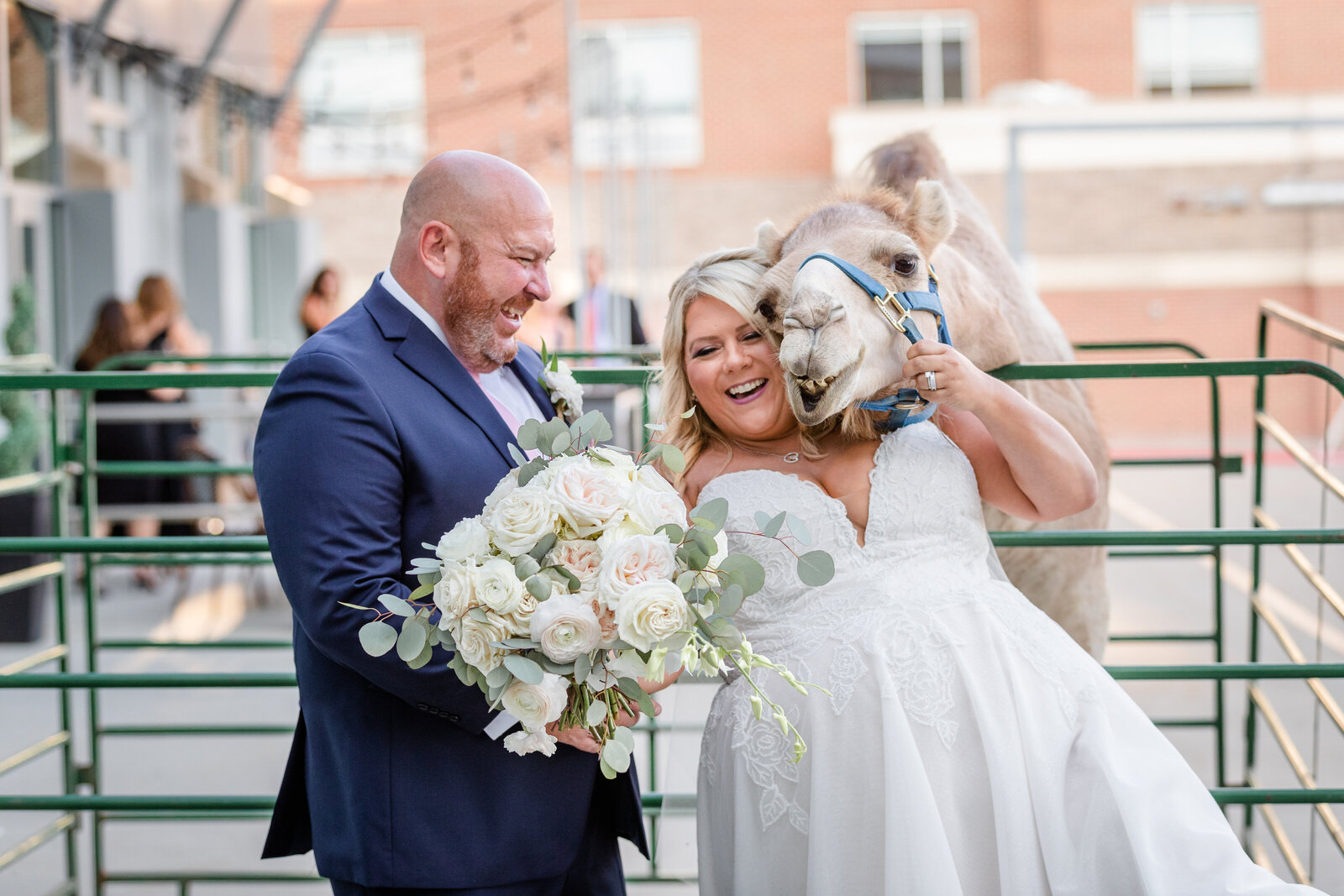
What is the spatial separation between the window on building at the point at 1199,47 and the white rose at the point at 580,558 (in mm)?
20531

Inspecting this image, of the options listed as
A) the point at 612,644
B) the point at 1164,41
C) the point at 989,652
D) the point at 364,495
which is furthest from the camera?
the point at 1164,41

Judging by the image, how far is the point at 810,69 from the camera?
802 inches

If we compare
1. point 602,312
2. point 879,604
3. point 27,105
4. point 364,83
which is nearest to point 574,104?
point 602,312

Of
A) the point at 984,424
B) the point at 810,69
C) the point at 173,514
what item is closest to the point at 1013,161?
the point at 173,514

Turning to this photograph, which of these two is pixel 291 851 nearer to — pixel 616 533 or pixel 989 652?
pixel 616 533

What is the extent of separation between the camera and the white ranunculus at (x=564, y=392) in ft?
7.69

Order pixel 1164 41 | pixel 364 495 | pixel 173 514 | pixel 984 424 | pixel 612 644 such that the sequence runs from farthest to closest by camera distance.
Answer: pixel 1164 41 < pixel 173 514 < pixel 984 424 < pixel 364 495 < pixel 612 644

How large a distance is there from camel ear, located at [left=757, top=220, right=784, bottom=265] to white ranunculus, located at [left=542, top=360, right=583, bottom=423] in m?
0.44

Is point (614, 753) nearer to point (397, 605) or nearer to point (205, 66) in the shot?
point (397, 605)

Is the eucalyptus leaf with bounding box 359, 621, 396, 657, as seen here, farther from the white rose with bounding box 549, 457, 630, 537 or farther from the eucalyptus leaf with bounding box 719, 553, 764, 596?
the eucalyptus leaf with bounding box 719, 553, 764, 596

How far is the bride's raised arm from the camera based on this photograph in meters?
2.17

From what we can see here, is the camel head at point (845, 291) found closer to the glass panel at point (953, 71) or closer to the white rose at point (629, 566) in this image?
the white rose at point (629, 566)

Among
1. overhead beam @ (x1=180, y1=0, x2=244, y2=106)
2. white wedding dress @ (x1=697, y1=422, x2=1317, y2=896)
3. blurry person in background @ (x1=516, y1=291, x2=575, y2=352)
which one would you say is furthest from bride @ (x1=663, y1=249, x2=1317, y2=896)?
overhead beam @ (x1=180, y1=0, x2=244, y2=106)

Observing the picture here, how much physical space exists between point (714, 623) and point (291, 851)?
102 centimetres
